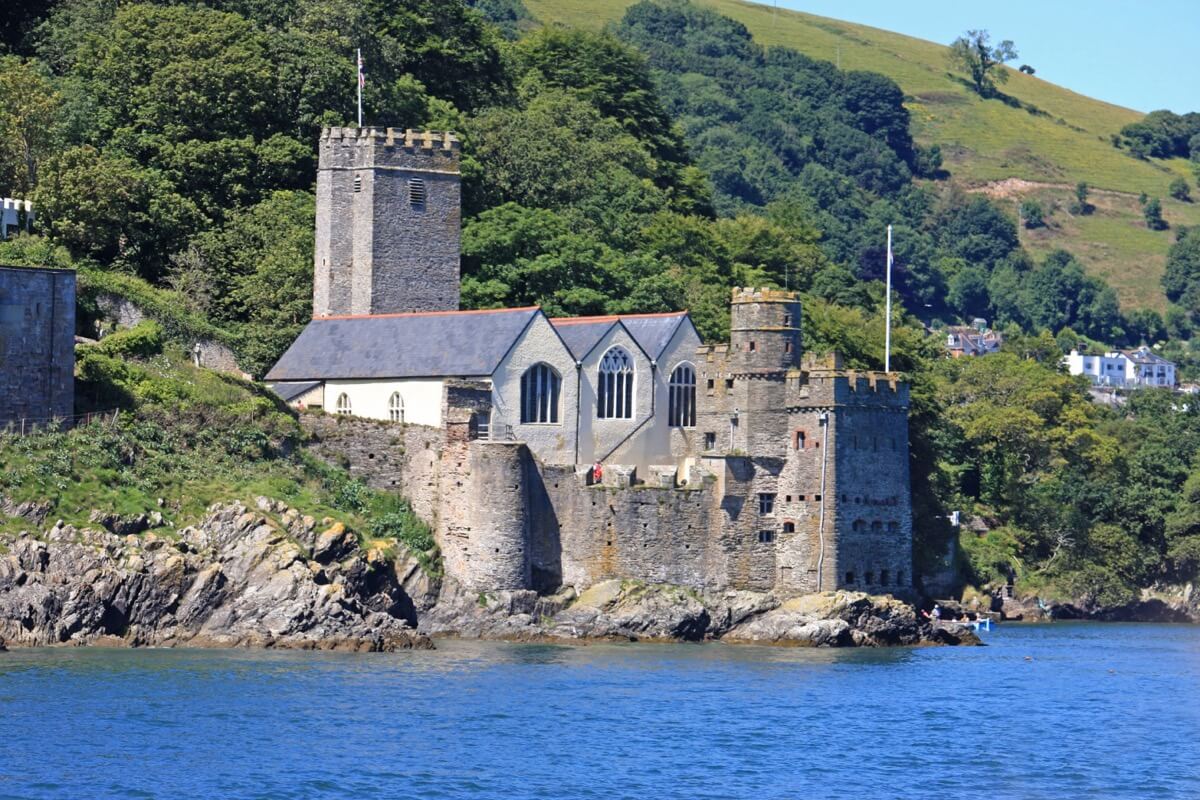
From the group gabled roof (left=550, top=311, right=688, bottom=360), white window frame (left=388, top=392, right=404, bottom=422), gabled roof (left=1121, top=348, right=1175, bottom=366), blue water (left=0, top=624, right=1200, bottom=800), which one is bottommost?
blue water (left=0, top=624, right=1200, bottom=800)

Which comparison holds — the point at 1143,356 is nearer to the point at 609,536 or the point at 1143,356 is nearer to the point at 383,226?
the point at 383,226

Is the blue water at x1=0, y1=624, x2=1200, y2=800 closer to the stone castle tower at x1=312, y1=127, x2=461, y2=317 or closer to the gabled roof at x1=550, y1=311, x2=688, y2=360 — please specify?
the gabled roof at x1=550, y1=311, x2=688, y2=360

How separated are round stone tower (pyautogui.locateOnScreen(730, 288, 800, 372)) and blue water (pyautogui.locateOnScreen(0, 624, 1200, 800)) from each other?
8659 mm

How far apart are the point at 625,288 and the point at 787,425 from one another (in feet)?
49.1

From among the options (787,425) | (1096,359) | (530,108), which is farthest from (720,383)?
(1096,359)

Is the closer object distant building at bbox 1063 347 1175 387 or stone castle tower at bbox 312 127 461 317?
stone castle tower at bbox 312 127 461 317

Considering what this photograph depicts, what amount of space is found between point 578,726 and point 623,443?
1914cm

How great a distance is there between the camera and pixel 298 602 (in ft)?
210

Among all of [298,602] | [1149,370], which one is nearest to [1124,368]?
[1149,370]

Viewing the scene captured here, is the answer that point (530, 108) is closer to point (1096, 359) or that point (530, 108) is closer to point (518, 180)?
point (518, 180)

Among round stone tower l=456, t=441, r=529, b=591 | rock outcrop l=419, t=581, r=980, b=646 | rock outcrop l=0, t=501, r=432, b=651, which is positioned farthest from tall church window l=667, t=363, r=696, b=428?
rock outcrop l=0, t=501, r=432, b=651

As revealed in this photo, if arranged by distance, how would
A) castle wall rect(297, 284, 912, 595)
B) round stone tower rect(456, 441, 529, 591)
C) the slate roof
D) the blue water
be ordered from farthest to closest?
the slate roof, castle wall rect(297, 284, 912, 595), round stone tower rect(456, 441, 529, 591), the blue water

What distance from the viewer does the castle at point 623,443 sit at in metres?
70.3

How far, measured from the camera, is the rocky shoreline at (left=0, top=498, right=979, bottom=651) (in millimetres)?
62062
